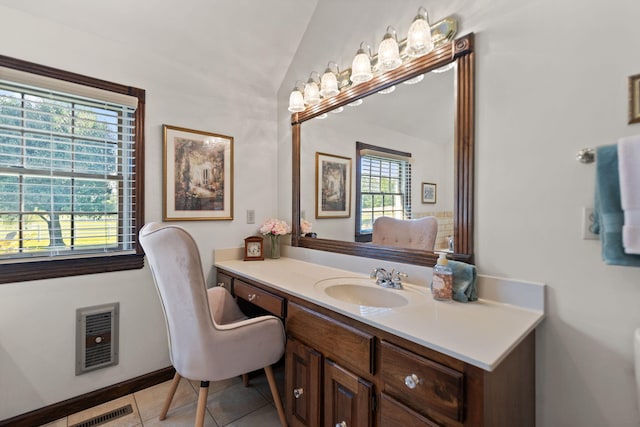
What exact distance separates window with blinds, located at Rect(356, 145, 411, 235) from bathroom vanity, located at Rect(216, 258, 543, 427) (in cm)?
41

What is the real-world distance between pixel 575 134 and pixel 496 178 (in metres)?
0.29

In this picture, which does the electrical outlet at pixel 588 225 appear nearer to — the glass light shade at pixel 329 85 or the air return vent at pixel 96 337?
the glass light shade at pixel 329 85

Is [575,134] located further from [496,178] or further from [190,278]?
[190,278]

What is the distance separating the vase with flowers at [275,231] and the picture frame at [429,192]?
1169 mm

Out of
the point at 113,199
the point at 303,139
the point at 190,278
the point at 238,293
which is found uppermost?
the point at 303,139

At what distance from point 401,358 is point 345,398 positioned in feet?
1.22

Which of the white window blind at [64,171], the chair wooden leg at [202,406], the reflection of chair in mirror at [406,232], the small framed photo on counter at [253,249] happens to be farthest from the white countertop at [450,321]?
the white window blind at [64,171]

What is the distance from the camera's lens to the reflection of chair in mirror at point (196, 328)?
1.19 metres

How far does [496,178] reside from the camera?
4.05 feet

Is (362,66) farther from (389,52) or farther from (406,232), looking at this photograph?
(406,232)

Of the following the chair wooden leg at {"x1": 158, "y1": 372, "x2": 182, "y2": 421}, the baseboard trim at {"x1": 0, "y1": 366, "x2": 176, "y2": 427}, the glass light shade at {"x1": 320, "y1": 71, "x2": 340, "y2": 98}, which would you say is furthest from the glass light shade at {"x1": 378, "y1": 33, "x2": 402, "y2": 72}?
the baseboard trim at {"x1": 0, "y1": 366, "x2": 176, "y2": 427}

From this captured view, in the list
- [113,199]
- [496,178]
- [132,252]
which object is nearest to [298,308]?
[496,178]

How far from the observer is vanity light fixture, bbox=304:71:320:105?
80.1 inches

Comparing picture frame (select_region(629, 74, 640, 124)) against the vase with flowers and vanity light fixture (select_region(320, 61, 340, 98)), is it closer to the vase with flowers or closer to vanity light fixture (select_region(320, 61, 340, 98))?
vanity light fixture (select_region(320, 61, 340, 98))
